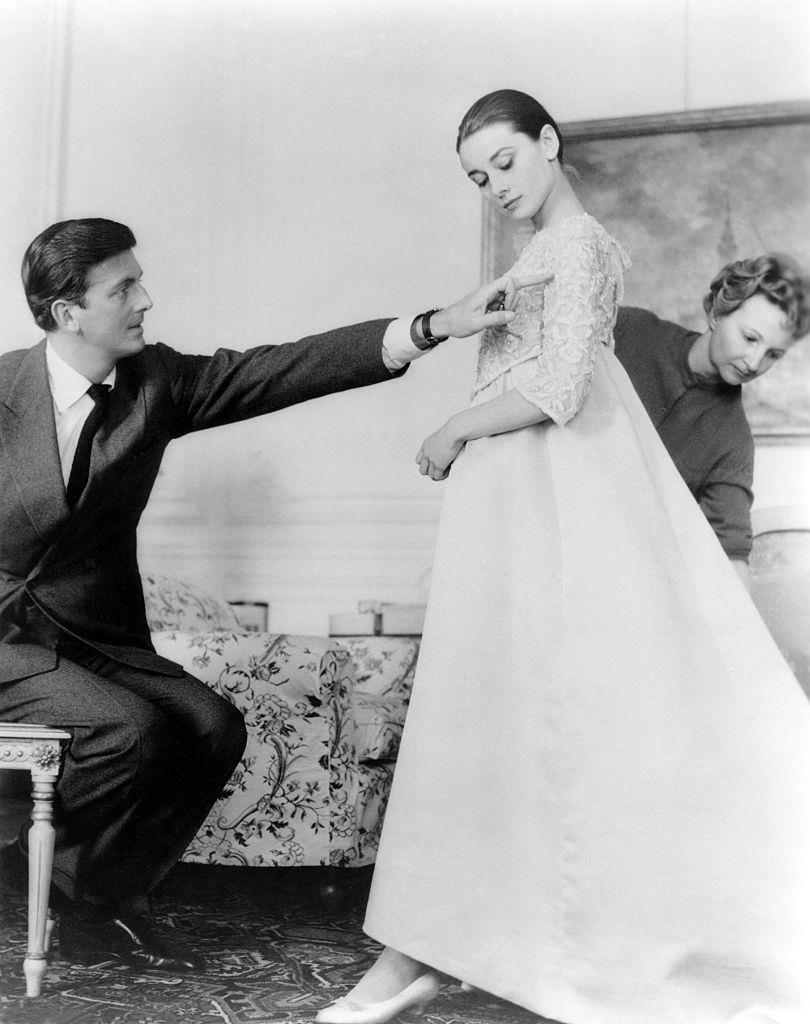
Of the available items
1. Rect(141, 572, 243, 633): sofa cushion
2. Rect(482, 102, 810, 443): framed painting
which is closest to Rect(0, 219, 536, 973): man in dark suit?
Rect(141, 572, 243, 633): sofa cushion

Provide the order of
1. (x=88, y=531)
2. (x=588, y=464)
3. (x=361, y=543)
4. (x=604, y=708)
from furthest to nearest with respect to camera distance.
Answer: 1. (x=361, y=543)
2. (x=88, y=531)
3. (x=588, y=464)
4. (x=604, y=708)

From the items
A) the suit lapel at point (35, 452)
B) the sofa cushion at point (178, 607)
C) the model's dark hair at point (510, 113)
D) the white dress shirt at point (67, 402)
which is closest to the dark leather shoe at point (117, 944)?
the suit lapel at point (35, 452)

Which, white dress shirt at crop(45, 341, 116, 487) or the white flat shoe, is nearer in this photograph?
the white flat shoe

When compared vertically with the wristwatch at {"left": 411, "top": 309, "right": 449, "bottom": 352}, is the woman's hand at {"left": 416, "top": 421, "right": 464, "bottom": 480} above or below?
below

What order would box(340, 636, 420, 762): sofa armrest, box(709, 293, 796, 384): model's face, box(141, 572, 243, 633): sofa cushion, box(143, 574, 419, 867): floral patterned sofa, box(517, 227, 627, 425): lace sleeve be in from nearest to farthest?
box(517, 227, 627, 425): lace sleeve → box(143, 574, 419, 867): floral patterned sofa → box(340, 636, 420, 762): sofa armrest → box(141, 572, 243, 633): sofa cushion → box(709, 293, 796, 384): model's face

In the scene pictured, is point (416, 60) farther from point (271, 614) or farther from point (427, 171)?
point (271, 614)

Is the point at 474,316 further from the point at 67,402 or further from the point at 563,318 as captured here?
the point at 67,402

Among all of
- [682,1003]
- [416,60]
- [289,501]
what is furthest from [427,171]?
[682,1003]

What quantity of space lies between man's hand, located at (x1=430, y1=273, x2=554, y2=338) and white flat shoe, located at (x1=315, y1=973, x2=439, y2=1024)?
119 centimetres

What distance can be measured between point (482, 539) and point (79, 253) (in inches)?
41.6

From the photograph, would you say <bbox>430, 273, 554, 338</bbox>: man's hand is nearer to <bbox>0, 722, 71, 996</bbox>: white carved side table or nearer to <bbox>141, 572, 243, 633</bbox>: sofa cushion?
<bbox>0, 722, 71, 996</bbox>: white carved side table

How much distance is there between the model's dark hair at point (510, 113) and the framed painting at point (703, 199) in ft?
6.15

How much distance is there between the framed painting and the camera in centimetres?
383

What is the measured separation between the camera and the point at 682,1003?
172 centimetres
